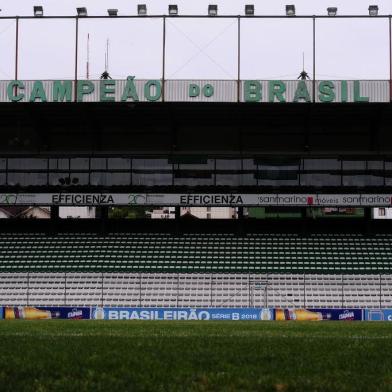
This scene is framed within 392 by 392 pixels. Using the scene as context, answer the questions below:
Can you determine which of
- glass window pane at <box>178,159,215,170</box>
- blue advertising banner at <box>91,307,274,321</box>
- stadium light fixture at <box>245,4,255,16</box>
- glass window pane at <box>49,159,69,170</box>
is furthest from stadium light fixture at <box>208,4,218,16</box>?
blue advertising banner at <box>91,307,274,321</box>

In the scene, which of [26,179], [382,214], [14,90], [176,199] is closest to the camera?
[14,90]

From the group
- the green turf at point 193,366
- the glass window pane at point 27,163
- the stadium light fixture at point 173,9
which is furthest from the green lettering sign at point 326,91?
the green turf at point 193,366

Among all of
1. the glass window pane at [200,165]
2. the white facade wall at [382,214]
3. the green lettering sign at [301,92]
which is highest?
the green lettering sign at [301,92]

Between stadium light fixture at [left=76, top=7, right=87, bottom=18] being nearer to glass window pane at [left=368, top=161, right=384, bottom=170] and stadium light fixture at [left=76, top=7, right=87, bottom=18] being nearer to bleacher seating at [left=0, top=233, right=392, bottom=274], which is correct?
bleacher seating at [left=0, top=233, right=392, bottom=274]

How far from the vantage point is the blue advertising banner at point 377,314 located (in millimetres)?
34062

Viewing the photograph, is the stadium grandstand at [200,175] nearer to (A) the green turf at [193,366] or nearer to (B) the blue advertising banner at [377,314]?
(B) the blue advertising banner at [377,314]

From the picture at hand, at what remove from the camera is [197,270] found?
4175 centimetres

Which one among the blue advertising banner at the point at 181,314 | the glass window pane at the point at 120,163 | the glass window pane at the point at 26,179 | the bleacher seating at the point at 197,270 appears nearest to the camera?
A: the blue advertising banner at the point at 181,314

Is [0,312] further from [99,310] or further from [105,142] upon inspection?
[105,142]

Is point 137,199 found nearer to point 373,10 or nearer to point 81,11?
point 81,11

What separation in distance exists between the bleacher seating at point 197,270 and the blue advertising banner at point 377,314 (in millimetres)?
3586

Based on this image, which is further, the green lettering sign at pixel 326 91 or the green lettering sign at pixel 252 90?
the green lettering sign at pixel 252 90

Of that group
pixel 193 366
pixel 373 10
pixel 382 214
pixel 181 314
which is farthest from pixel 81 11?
pixel 382 214

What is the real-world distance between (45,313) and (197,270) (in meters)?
9.91
